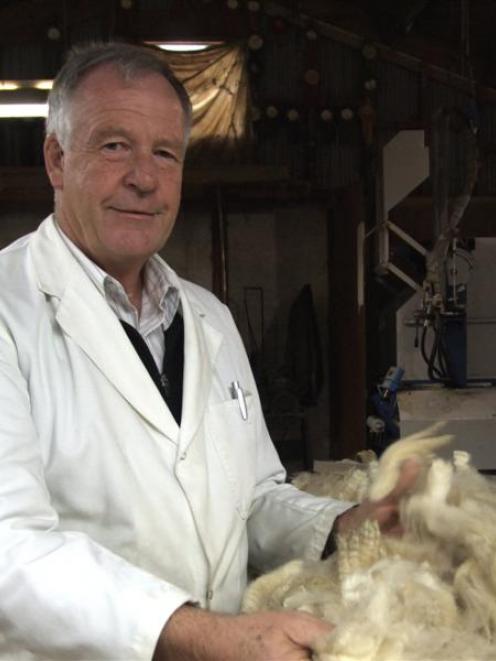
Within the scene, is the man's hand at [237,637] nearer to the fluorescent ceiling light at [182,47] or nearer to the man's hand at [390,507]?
the man's hand at [390,507]

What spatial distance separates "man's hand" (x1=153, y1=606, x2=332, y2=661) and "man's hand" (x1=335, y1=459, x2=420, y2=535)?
1.09 ft

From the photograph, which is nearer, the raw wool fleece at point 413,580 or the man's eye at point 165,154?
the raw wool fleece at point 413,580

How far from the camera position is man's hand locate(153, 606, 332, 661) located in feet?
3.00

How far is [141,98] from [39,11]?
525 centimetres

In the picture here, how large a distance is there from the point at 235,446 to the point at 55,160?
57cm

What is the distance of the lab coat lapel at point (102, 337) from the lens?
1.25 metres

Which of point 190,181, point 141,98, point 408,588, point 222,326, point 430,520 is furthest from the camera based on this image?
point 190,181

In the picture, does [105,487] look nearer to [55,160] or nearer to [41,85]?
[55,160]

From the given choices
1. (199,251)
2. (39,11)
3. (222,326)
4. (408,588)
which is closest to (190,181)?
(199,251)


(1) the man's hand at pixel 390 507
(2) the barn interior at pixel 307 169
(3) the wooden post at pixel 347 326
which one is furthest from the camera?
(3) the wooden post at pixel 347 326

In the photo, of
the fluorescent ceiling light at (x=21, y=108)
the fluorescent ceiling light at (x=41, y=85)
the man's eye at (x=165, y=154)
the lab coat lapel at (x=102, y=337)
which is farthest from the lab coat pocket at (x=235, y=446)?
the fluorescent ceiling light at (x=21, y=108)

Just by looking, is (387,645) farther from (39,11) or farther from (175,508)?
(39,11)

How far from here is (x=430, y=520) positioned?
1.19m

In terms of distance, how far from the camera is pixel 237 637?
92 centimetres
